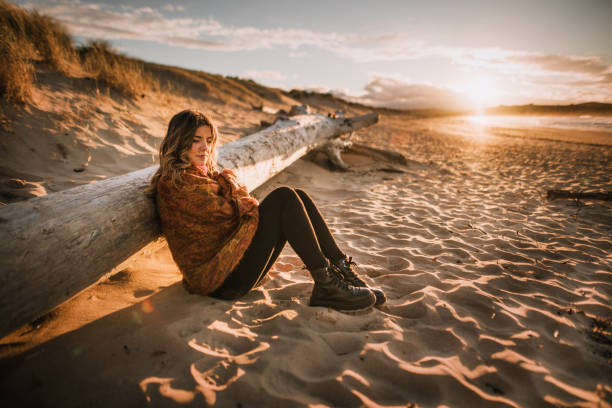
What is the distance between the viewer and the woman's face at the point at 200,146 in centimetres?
193

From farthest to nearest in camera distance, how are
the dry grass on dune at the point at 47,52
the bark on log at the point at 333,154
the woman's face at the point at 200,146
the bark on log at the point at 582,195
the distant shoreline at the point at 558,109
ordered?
1. the distant shoreline at the point at 558,109
2. the bark on log at the point at 333,154
3. the dry grass on dune at the point at 47,52
4. the bark on log at the point at 582,195
5. the woman's face at the point at 200,146

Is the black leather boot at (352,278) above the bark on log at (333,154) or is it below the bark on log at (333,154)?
below

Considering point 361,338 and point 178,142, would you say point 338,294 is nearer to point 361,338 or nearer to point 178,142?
point 361,338

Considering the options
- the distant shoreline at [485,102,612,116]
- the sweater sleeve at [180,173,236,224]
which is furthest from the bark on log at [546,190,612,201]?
the distant shoreline at [485,102,612,116]

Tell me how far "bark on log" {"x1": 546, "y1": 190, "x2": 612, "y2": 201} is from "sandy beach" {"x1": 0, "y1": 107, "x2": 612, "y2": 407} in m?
2.19

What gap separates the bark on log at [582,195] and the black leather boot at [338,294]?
522 cm

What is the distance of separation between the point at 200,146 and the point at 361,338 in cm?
175

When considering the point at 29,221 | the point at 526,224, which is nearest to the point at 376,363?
the point at 29,221

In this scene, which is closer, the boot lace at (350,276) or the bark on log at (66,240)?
the bark on log at (66,240)

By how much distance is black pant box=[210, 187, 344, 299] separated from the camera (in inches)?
78.7

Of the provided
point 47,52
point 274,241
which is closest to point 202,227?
point 274,241

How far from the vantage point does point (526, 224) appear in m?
3.83

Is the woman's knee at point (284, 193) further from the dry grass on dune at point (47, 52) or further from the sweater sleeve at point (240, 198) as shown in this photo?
the dry grass on dune at point (47, 52)

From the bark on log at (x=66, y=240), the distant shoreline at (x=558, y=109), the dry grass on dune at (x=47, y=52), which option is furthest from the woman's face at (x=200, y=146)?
the distant shoreline at (x=558, y=109)
